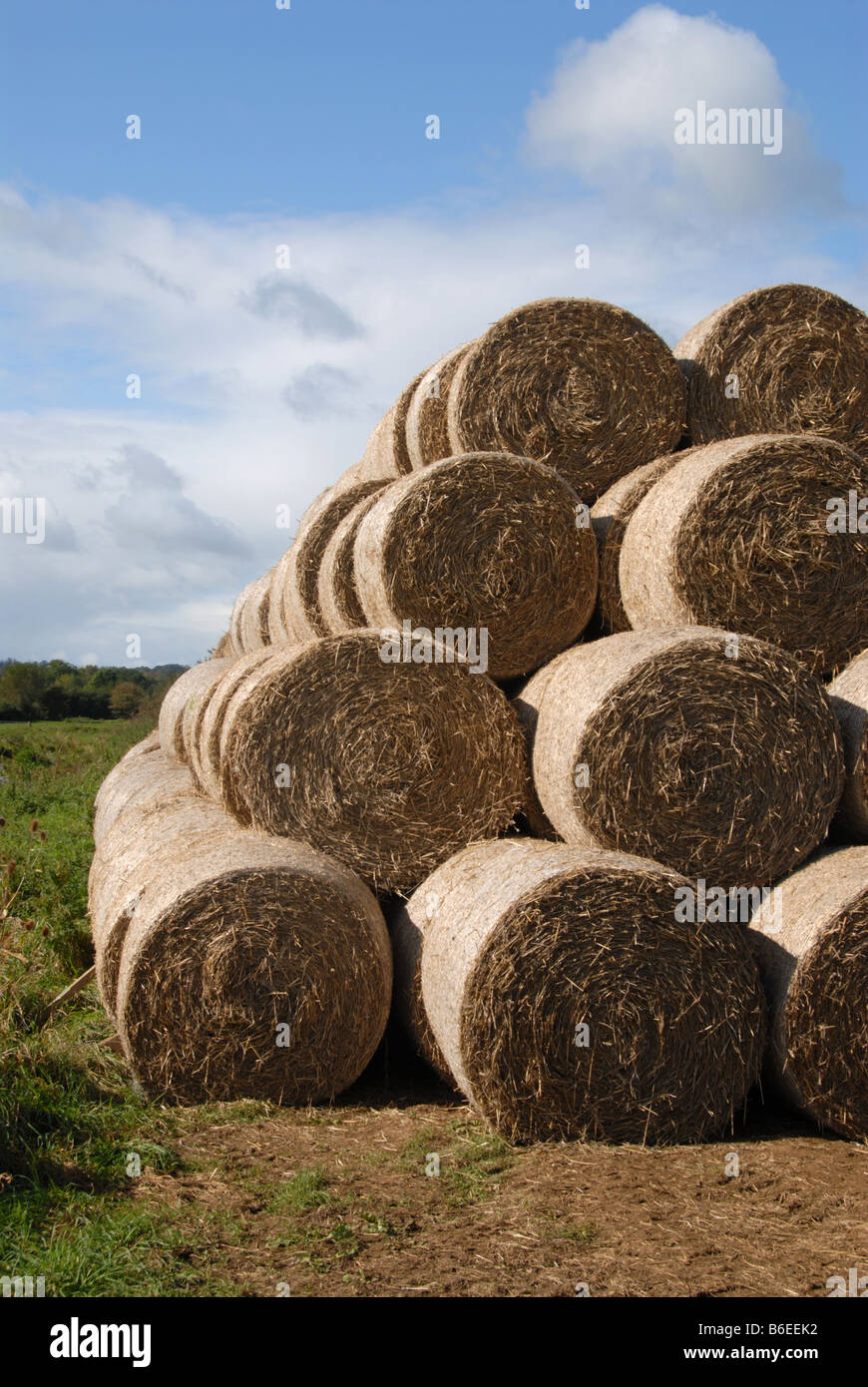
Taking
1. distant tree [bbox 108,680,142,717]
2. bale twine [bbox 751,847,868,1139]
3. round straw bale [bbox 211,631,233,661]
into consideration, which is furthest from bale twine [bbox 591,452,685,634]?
distant tree [bbox 108,680,142,717]

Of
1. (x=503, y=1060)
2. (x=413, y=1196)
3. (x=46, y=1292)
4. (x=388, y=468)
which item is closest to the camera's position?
(x=46, y=1292)

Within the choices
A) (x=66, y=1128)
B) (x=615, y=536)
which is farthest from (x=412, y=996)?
(x=615, y=536)

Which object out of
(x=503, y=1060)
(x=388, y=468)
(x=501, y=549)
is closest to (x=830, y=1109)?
(x=503, y=1060)

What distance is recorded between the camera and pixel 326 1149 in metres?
4.76

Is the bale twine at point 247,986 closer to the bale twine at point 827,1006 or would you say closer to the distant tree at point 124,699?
the bale twine at point 827,1006

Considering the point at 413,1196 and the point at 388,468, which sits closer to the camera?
the point at 413,1196

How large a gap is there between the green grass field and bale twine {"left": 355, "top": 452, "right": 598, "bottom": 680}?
8.54ft

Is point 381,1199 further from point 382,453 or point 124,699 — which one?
point 124,699

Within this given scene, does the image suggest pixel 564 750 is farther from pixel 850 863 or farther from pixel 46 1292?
pixel 46 1292

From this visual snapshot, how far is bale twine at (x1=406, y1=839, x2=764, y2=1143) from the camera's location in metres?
4.70

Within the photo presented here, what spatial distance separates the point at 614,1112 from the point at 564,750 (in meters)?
1.50

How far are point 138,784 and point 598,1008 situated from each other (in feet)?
19.2

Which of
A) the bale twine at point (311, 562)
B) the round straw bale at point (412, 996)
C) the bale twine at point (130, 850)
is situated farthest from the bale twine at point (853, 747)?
the bale twine at point (311, 562)

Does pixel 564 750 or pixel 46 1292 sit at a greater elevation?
pixel 564 750
